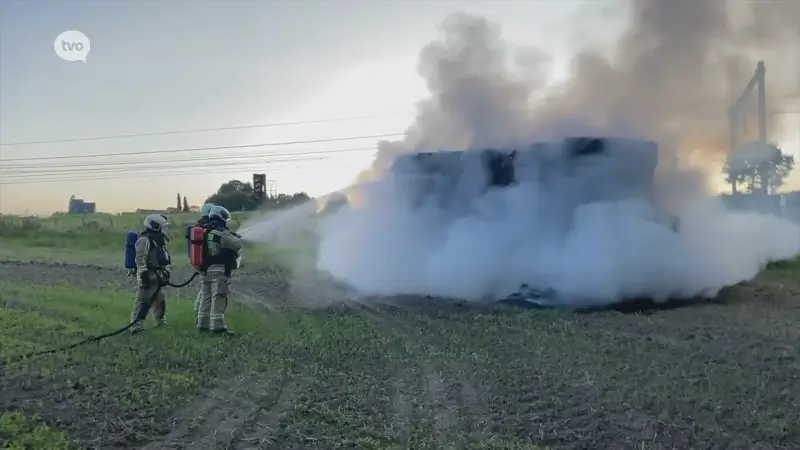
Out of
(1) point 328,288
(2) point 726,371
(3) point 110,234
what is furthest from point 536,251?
(3) point 110,234

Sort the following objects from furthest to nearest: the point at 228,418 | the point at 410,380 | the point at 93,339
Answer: the point at 93,339
the point at 410,380
the point at 228,418

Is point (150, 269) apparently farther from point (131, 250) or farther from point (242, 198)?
point (242, 198)

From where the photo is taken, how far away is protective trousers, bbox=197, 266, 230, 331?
11219 mm

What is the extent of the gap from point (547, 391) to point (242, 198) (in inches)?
1753

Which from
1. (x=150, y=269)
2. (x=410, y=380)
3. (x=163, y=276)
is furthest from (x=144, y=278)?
(x=410, y=380)

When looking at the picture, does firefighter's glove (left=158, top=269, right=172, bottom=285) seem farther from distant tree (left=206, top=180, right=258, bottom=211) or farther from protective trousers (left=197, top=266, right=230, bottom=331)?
distant tree (left=206, top=180, right=258, bottom=211)

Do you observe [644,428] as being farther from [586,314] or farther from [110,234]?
[110,234]

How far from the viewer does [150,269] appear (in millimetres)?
11758

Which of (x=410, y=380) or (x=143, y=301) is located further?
(x=143, y=301)

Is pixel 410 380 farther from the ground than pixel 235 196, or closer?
closer

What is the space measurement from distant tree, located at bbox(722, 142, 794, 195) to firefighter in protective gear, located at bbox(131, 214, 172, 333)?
50.8 feet

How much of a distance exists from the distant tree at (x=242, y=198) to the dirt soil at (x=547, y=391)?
29.1 meters

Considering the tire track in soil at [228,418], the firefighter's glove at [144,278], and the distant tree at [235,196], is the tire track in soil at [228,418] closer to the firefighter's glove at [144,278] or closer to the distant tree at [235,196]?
the firefighter's glove at [144,278]

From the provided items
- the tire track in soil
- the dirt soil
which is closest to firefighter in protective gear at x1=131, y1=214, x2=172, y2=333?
the dirt soil
